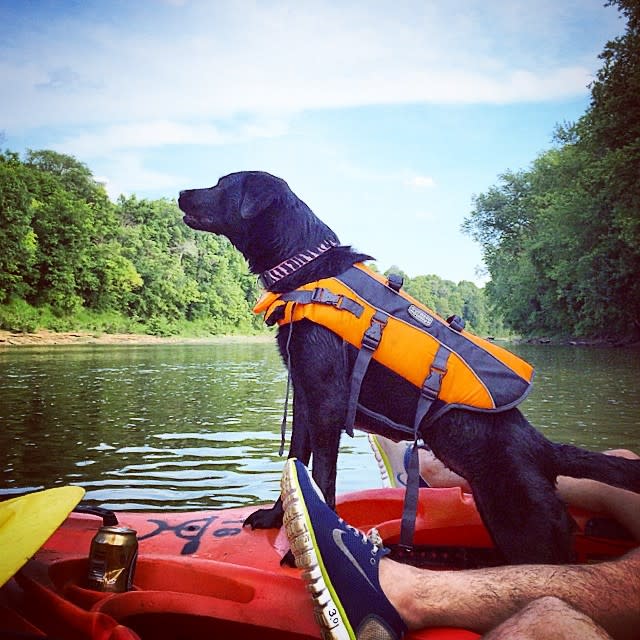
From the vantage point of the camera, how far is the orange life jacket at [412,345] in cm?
236

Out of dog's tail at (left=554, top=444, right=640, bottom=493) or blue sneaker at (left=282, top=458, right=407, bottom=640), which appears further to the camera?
dog's tail at (left=554, top=444, right=640, bottom=493)

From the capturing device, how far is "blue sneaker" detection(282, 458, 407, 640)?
→ 1748mm

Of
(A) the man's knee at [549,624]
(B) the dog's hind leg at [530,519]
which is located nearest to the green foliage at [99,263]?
(B) the dog's hind leg at [530,519]

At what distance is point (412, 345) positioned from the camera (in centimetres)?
243

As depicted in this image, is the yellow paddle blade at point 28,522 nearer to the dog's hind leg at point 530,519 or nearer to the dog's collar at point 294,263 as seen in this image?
the dog's collar at point 294,263

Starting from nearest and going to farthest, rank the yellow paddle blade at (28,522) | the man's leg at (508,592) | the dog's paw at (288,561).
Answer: the yellow paddle blade at (28,522) → the man's leg at (508,592) → the dog's paw at (288,561)

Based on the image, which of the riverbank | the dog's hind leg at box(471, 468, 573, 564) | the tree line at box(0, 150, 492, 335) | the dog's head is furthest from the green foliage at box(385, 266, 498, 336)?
the dog's hind leg at box(471, 468, 573, 564)

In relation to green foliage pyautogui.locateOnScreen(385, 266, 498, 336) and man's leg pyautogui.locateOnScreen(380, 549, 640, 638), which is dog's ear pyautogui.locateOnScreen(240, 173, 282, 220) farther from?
green foliage pyautogui.locateOnScreen(385, 266, 498, 336)

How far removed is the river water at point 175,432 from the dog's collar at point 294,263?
2.22m

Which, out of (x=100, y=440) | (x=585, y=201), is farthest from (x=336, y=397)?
(x=585, y=201)

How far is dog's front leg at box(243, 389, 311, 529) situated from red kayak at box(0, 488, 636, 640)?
0.06 metres

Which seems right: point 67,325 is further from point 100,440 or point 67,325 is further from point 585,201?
point 100,440

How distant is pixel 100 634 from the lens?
175 cm

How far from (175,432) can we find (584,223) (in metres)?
21.2
